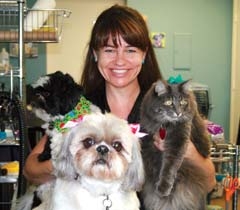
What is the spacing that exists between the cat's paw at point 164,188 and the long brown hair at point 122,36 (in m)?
0.53

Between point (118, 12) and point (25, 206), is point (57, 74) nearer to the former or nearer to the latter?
point (118, 12)

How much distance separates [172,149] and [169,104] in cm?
18

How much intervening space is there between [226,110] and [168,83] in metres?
4.25

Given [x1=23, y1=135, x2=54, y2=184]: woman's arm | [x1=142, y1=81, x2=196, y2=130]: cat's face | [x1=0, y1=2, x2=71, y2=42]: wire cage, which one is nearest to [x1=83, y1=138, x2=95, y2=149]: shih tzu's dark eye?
[x1=23, y1=135, x2=54, y2=184]: woman's arm

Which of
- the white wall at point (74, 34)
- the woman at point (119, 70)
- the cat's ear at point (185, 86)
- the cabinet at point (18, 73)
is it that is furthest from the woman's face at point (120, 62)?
the white wall at point (74, 34)

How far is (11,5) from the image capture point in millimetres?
2643

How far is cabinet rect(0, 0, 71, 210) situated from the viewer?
2305 mm

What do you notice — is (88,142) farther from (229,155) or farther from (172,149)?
(229,155)

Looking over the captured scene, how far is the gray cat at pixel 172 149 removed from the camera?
1769 mm

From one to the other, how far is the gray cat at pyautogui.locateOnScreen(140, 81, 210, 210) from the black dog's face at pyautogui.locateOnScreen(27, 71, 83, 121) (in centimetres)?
31

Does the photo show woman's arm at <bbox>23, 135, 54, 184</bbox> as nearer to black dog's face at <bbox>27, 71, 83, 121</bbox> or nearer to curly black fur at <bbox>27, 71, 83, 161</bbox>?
curly black fur at <bbox>27, 71, 83, 161</bbox>

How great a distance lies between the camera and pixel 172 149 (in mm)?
1774

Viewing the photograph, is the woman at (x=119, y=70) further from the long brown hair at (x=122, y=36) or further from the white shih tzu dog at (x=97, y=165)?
the white shih tzu dog at (x=97, y=165)

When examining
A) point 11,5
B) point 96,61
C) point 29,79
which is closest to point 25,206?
point 96,61
